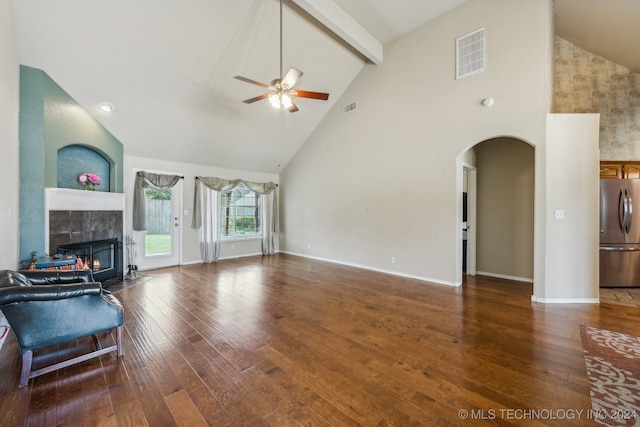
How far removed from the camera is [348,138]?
572 centimetres

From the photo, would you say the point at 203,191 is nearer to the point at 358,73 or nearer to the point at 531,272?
the point at 358,73

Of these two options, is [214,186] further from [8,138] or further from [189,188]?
[8,138]

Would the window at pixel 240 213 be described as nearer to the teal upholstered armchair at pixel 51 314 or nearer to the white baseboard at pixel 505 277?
the teal upholstered armchair at pixel 51 314

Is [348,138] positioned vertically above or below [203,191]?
above

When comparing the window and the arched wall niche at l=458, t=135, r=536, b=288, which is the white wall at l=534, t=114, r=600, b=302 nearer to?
the arched wall niche at l=458, t=135, r=536, b=288

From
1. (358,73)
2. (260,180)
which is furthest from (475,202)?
(260,180)

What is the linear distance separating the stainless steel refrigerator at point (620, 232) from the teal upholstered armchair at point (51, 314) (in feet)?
21.9

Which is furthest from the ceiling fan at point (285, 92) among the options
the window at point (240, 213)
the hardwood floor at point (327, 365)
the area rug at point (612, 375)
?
the window at point (240, 213)

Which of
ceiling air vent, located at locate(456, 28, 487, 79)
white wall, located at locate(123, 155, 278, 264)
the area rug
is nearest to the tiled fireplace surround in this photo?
white wall, located at locate(123, 155, 278, 264)

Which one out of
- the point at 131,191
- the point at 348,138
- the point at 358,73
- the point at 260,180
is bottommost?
the point at 131,191

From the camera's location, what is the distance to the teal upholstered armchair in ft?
5.86

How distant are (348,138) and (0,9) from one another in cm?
500

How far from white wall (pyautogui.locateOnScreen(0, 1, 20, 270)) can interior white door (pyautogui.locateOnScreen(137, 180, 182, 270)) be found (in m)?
2.24

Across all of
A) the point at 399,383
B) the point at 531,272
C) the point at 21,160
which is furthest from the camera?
the point at 531,272
